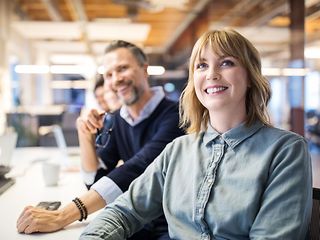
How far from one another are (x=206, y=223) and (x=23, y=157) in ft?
7.40

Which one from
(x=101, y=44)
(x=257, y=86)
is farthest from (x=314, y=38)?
(x=257, y=86)

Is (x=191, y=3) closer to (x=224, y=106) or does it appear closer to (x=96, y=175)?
(x=96, y=175)

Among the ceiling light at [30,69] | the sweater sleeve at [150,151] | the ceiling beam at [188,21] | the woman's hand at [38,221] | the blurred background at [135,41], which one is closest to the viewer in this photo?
the woman's hand at [38,221]

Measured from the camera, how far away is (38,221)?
4.21 feet

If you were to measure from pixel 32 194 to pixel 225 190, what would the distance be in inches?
43.4

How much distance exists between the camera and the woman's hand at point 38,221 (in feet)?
4.18

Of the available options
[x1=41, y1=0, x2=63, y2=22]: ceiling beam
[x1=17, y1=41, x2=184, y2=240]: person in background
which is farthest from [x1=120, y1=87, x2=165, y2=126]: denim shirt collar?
[x1=41, y1=0, x2=63, y2=22]: ceiling beam

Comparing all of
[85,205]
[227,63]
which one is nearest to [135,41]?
[85,205]

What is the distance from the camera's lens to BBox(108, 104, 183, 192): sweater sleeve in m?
1.52

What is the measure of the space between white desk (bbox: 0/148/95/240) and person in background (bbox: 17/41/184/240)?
17 centimetres

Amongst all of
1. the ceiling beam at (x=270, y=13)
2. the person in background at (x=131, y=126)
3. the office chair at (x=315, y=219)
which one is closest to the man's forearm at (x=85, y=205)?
the person in background at (x=131, y=126)

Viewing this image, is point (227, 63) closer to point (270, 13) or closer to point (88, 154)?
point (88, 154)

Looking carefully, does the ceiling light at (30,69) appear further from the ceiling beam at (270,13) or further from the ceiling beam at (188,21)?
the ceiling beam at (270,13)

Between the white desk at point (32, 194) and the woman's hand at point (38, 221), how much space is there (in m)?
0.02
